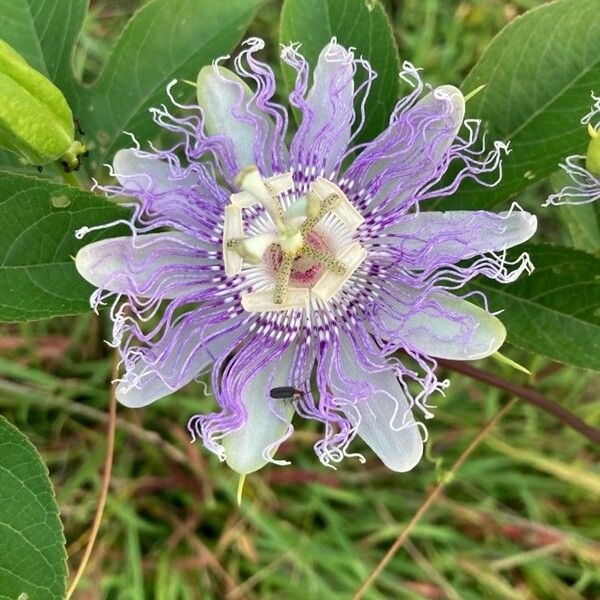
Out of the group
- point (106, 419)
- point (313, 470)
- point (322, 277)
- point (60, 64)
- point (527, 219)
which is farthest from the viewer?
point (313, 470)

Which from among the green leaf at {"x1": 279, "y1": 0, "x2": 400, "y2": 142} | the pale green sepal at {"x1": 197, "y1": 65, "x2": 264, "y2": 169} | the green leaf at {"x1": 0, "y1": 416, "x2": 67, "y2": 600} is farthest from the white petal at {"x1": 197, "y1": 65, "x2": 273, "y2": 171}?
the green leaf at {"x1": 0, "y1": 416, "x2": 67, "y2": 600}

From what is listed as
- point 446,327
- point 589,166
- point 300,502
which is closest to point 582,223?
point 589,166

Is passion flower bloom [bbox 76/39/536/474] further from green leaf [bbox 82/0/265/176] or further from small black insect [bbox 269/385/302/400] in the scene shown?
green leaf [bbox 82/0/265/176]

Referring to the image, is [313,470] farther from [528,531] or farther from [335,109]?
[335,109]

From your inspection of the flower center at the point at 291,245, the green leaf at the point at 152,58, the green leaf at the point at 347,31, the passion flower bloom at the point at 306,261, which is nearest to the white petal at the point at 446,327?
the passion flower bloom at the point at 306,261

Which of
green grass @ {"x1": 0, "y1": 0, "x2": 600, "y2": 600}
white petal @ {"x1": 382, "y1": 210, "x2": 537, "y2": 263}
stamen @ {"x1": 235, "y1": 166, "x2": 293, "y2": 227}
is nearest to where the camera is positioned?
stamen @ {"x1": 235, "y1": 166, "x2": 293, "y2": 227}

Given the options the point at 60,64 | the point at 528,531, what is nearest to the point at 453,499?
the point at 528,531
